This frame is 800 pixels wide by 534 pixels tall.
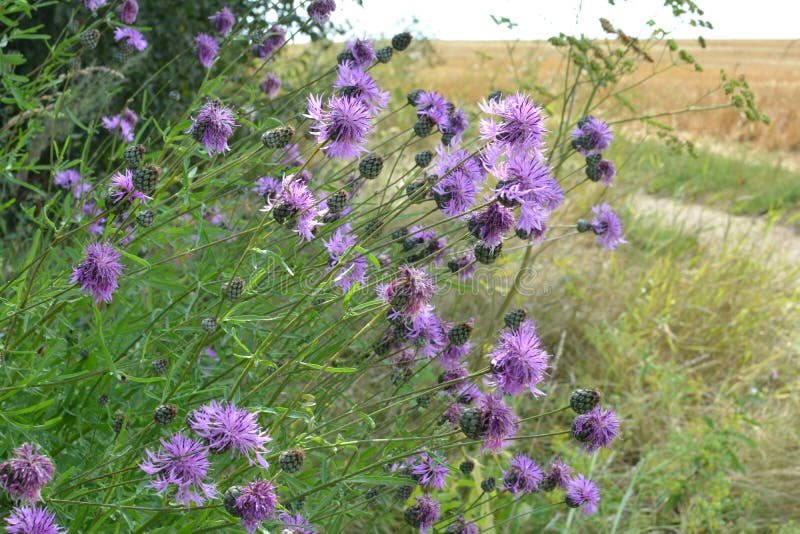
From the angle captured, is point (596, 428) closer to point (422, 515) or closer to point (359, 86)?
point (422, 515)

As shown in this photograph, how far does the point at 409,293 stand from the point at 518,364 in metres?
0.28

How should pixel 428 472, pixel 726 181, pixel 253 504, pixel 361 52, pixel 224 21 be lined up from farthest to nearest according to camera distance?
pixel 726 181 < pixel 224 21 < pixel 361 52 < pixel 428 472 < pixel 253 504

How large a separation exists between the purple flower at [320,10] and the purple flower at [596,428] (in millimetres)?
1463

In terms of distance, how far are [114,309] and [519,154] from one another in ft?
4.25

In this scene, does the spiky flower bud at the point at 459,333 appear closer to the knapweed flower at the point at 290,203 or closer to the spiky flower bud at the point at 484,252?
the spiky flower bud at the point at 484,252

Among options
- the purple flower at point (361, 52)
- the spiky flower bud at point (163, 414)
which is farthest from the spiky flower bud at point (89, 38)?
the spiky flower bud at point (163, 414)

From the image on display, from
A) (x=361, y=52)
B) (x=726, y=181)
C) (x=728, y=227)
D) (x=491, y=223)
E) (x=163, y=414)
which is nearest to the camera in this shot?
(x=163, y=414)

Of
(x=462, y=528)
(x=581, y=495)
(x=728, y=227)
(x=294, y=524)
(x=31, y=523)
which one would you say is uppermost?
(x=31, y=523)

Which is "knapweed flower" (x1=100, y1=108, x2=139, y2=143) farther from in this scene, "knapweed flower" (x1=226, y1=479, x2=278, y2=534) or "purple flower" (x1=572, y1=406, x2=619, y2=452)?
"purple flower" (x1=572, y1=406, x2=619, y2=452)

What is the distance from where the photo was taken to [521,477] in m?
1.90

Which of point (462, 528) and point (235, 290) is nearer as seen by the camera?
point (235, 290)

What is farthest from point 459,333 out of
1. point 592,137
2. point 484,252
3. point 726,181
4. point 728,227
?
point 726,181

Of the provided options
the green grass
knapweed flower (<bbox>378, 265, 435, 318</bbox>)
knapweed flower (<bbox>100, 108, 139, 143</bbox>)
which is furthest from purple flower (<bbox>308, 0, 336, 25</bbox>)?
the green grass

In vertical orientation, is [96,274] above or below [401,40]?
below
